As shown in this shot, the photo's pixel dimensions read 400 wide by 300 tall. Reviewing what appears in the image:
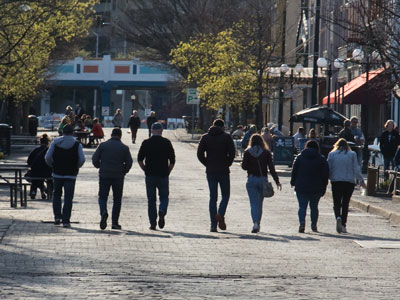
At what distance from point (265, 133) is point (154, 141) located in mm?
18591

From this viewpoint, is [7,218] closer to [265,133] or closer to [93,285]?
[93,285]

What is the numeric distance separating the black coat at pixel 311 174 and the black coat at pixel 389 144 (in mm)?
12412

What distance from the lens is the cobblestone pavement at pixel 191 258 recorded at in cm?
1091

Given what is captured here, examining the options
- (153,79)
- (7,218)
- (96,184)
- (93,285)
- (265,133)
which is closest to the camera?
(93,285)

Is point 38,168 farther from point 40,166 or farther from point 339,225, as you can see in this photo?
point 339,225

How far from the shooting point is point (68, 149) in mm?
18312

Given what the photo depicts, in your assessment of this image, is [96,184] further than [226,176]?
Yes

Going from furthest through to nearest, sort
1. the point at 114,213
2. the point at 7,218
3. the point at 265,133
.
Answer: the point at 265,133
the point at 7,218
the point at 114,213

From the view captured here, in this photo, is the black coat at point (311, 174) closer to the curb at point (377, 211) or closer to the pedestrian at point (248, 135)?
the curb at point (377, 211)

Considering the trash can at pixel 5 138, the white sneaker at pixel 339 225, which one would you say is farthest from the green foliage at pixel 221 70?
the white sneaker at pixel 339 225

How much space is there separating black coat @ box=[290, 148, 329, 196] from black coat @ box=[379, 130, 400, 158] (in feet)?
40.7

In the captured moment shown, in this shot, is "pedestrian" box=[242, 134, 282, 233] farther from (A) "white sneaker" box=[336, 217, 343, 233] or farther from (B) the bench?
(B) the bench

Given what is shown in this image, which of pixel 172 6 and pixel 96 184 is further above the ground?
pixel 172 6

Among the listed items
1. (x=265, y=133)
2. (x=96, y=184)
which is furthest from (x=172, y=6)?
(x=96, y=184)
